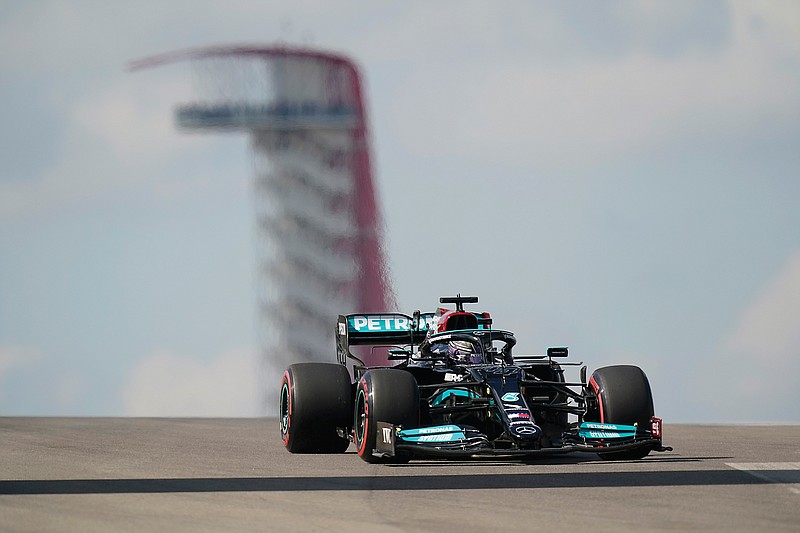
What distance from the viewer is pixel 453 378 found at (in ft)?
54.6

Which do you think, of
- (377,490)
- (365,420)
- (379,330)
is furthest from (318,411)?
(377,490)

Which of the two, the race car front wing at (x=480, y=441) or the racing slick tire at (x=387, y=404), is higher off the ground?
the racing slick tire at (x=387, y=404)

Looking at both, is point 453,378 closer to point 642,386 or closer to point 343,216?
point 642,386

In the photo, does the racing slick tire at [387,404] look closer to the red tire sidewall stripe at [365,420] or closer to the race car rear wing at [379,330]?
the red tire sidewall stripe at [365,420]

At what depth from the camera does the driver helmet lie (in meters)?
17.2

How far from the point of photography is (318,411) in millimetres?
17188

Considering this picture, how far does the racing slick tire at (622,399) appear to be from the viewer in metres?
16.4

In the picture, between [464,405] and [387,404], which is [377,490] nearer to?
[387,404]

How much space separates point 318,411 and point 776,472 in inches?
224

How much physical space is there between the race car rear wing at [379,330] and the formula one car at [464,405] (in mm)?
1050

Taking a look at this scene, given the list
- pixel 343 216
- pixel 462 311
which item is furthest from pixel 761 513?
pixel 343 216

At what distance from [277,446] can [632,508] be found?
8402mm

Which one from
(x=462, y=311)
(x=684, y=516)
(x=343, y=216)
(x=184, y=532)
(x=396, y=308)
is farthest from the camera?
(x=343, y=216)

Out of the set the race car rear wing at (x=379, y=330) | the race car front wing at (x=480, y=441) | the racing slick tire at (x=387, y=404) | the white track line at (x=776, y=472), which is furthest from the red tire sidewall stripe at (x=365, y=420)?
the white track line at (x=776, y=472)
